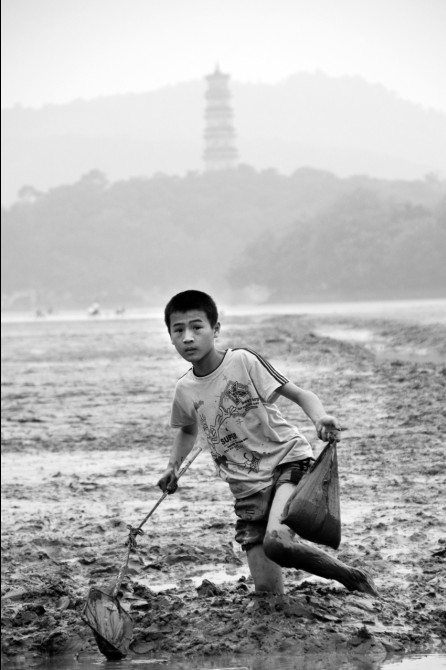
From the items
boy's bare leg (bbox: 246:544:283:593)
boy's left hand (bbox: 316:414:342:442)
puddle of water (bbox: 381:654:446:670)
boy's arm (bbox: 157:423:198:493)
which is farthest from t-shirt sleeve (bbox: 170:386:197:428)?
puddle of water (bbox: 381:654:446:670)

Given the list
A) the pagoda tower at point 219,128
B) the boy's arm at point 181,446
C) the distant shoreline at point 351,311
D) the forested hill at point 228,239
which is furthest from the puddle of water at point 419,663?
the pagoda tower at point 219,128

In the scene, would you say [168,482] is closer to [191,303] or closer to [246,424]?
[246,424]

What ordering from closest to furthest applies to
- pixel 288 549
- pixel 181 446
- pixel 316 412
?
pixel 316 412 < pixel 288 549 < pixel 181 446

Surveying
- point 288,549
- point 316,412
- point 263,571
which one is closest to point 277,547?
point 288,549

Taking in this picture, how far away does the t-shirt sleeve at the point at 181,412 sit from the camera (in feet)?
16.6

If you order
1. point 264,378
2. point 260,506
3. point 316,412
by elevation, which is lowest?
point 260,506

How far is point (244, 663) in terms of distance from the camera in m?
4.68

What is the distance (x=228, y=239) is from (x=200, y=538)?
10756 centimetres

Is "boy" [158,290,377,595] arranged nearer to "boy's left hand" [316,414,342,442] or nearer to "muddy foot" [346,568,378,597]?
"muddy foot" [346,568,378,597]

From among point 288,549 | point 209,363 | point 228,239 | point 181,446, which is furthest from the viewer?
point 228,239

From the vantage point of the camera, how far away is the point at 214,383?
4.96 m

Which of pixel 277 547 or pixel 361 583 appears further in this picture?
pixel 361 583

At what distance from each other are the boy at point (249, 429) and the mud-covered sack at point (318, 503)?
0.40 ft

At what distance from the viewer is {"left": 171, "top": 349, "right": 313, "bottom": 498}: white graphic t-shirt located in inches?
192
